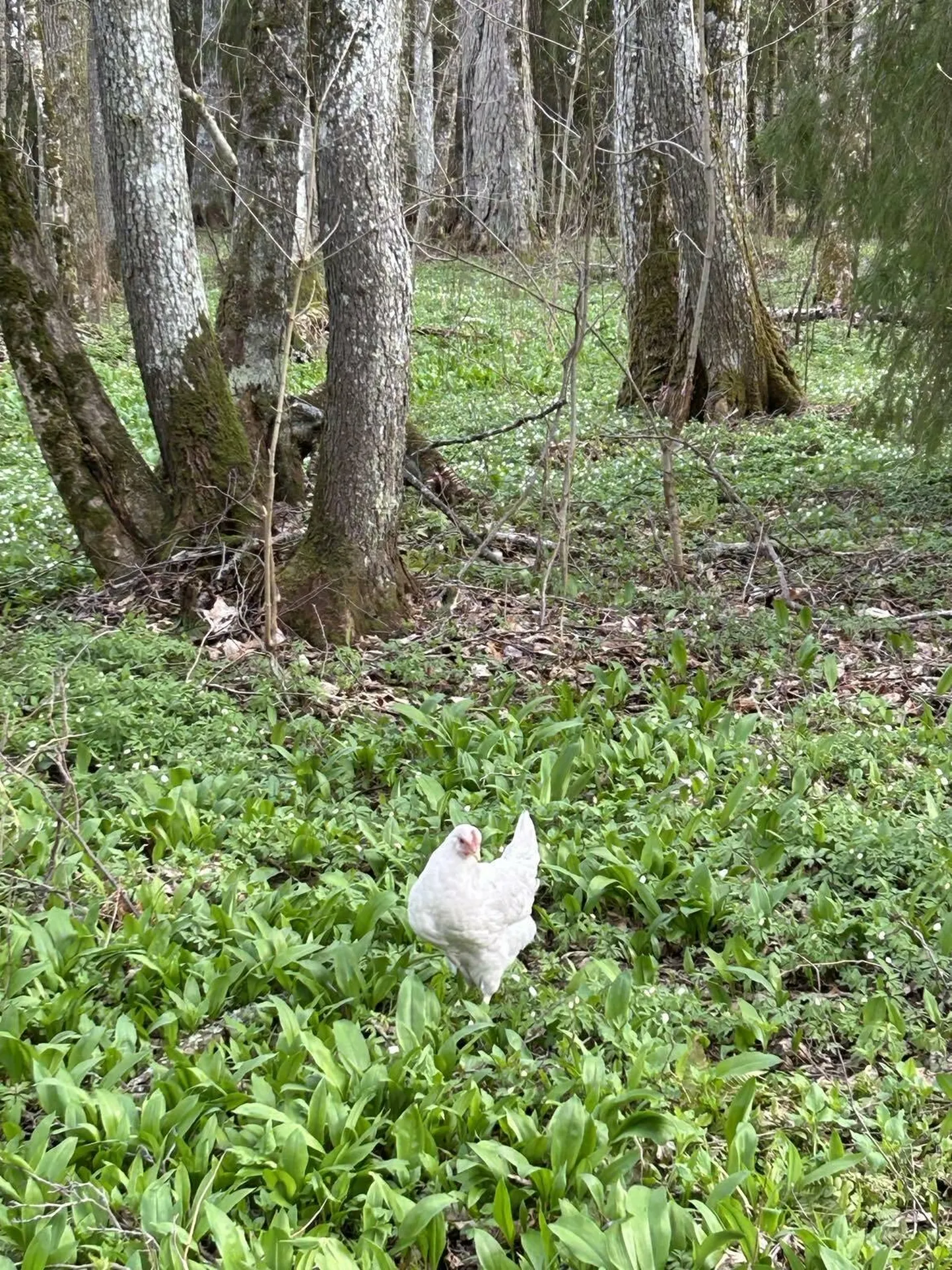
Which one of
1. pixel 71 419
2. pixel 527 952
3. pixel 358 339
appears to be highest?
pixel 358 339

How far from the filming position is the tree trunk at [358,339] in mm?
5324

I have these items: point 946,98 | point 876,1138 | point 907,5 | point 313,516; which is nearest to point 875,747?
point 876,1138

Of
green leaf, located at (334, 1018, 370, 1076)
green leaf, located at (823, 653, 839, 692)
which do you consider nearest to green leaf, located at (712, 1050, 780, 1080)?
green leaf, located at (334, 1018, 370, 1076)

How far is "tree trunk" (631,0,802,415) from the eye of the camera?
9.20 metres

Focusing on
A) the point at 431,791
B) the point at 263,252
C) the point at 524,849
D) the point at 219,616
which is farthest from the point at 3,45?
the point at 524,849

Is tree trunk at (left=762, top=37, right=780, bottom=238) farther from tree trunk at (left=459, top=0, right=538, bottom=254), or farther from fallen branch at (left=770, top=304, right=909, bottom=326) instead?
tree trunk at (left=459, top=0, right=538, bottom=254)

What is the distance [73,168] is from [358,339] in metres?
10.1

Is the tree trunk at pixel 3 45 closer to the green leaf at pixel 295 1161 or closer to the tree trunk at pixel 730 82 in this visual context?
the tree trunk at pixel 730 82

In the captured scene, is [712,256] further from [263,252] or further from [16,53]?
[16,53]

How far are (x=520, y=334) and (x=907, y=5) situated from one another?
7188 millimetres

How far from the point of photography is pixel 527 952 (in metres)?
3.73

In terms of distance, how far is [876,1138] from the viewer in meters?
2.88

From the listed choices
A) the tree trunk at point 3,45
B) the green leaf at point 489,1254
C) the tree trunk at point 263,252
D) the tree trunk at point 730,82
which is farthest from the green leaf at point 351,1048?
the tree trunk at point 3,45

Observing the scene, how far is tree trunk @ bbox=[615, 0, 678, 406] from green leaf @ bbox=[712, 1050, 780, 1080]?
808 cm
